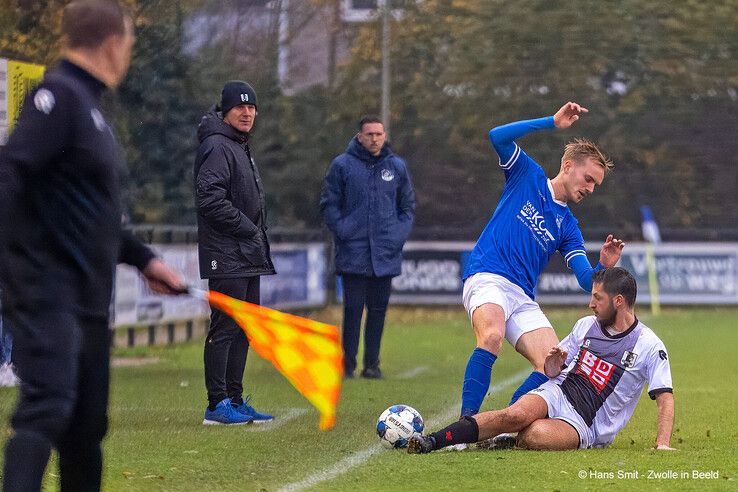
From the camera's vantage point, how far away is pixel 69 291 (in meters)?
4.52

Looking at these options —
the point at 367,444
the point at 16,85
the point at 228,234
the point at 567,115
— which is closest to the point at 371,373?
the point at 228,234

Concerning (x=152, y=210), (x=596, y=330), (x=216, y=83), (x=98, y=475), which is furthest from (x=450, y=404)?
(x=216, y=83)

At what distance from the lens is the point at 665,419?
24.1 feet

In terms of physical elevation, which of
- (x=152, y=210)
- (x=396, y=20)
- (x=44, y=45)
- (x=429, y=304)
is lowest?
(x=429, y=304)

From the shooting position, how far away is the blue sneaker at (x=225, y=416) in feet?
28.4

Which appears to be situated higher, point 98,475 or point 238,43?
point 238,43

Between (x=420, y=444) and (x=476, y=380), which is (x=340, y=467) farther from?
(x=476, y=380)

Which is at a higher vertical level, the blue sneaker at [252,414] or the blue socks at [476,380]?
the blue socks at [476,380]

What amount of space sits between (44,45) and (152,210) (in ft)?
22.2

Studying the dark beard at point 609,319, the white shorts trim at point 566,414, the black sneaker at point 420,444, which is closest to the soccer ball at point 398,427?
the black sneaker at point 420,444

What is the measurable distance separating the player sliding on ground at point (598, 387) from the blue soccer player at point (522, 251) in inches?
8.9

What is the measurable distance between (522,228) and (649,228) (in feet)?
50.4

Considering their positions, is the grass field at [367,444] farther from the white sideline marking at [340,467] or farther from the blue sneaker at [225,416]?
the blue sneaker at [225,416]

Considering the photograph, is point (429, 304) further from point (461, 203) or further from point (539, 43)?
point (539, 43)
